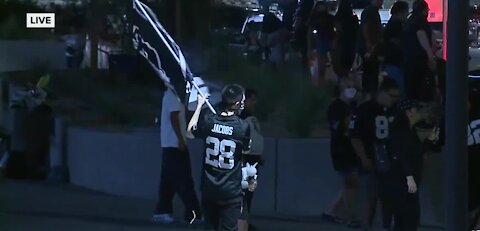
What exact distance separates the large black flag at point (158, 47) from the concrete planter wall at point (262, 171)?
8.79 feet

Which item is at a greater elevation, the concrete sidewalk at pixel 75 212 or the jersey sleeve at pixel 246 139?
the jersey sleeve at pixel 246 139

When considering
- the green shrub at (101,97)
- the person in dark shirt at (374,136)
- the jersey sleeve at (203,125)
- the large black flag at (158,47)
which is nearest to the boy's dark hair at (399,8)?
the person in dark shirt at (374,136)

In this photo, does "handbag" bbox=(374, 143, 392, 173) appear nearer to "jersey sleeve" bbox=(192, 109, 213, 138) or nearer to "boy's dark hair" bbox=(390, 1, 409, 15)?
"jersey sleeve" bbox=(192, 109, 213, 138)

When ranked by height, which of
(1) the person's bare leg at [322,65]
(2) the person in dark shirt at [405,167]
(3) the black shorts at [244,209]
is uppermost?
(1) the person's bare leg at [322,65]

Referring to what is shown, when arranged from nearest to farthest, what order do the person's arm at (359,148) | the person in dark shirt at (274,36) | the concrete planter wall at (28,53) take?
1. the person's arm at (359,148)
2. the person in dark shirt at (274,36)
3. the concrete planter wall at (28,53)

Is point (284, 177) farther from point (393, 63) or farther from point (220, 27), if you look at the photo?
point (220, 27)

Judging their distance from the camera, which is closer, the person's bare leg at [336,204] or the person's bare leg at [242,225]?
the person's bare leg at [242,225]

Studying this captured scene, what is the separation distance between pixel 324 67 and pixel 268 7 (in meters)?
2.60

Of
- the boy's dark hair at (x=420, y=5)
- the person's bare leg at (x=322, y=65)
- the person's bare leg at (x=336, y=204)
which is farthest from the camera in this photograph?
the person's bare leg at (x=322, y=65)

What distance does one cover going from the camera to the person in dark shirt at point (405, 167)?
8.94 metres

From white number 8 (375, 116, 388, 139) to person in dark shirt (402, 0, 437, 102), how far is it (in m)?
2.40

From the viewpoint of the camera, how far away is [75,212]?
1159cm

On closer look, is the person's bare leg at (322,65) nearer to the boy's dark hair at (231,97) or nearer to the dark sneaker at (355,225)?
the dark sneaker at (355,225)

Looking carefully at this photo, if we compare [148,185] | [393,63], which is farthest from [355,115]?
[148,185]
